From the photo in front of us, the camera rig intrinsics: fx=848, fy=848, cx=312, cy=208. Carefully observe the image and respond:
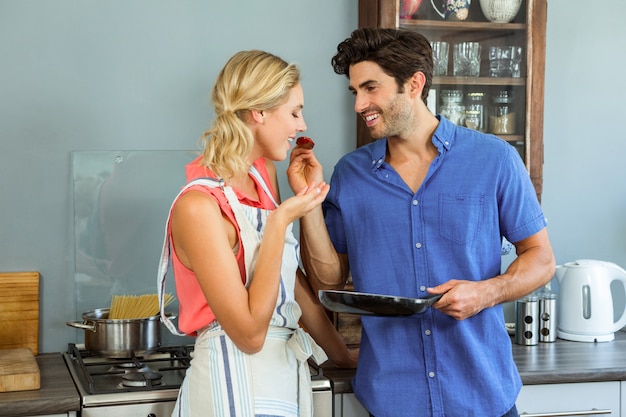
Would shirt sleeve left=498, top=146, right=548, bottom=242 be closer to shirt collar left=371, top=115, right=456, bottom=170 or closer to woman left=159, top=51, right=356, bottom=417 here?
shirt collar left=371, top=115, right=456, bottom=170

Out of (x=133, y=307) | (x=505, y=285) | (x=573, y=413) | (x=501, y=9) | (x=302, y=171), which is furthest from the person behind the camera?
(x=501, y=9)

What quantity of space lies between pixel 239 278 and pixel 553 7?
1.80m

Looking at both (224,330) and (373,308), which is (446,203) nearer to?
(373,308)

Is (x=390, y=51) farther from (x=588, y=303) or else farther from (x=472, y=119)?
(x=588, y=303)

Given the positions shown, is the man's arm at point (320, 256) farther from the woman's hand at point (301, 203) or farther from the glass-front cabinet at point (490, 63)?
the glass-front cabinet at point (490, 63)

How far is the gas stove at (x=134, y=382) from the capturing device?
83.0 inches

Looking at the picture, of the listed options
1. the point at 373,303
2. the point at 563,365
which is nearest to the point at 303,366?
the point at 373,303

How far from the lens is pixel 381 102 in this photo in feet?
7.18

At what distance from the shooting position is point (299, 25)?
2.82 meters

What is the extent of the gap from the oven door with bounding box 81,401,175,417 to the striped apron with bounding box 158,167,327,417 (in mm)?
100

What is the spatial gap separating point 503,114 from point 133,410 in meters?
1.49

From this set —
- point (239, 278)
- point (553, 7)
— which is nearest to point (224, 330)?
point (239, 278)

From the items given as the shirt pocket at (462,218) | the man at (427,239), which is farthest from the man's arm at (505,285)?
the shirt pocket at (462,218)

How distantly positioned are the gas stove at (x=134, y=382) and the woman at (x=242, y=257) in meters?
0.13
